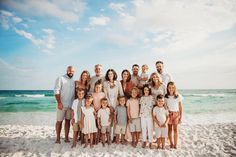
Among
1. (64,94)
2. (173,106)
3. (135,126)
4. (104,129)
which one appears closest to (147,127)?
(135,126)

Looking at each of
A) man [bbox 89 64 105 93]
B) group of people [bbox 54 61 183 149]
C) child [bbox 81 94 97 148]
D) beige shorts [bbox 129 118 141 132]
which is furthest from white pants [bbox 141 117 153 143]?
man [bbox 89 64 105 93]

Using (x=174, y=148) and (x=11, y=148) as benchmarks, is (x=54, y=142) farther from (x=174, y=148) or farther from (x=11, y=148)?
(x=174, y=148)

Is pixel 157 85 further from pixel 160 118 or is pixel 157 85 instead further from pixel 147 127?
pixel 147 127

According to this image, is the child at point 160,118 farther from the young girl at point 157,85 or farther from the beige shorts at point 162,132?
the young girl at point 157,85

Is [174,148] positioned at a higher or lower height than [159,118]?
Result: lower

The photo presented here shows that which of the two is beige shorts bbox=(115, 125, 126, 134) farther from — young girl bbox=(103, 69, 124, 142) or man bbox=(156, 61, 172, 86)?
man bbox=(156, 61, 172, 86)

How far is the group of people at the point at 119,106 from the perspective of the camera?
207 inches

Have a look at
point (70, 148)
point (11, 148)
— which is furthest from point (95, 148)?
point (11, 148)

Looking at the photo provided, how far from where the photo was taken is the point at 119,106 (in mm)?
5500

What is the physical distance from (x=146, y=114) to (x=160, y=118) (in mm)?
369

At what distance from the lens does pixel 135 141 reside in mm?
5617

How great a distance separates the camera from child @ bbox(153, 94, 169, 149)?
516cm

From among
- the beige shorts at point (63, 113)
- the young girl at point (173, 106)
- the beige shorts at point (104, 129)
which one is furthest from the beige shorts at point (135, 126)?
the beige shorts at point (63, 113)

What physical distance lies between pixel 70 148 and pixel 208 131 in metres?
4.68
